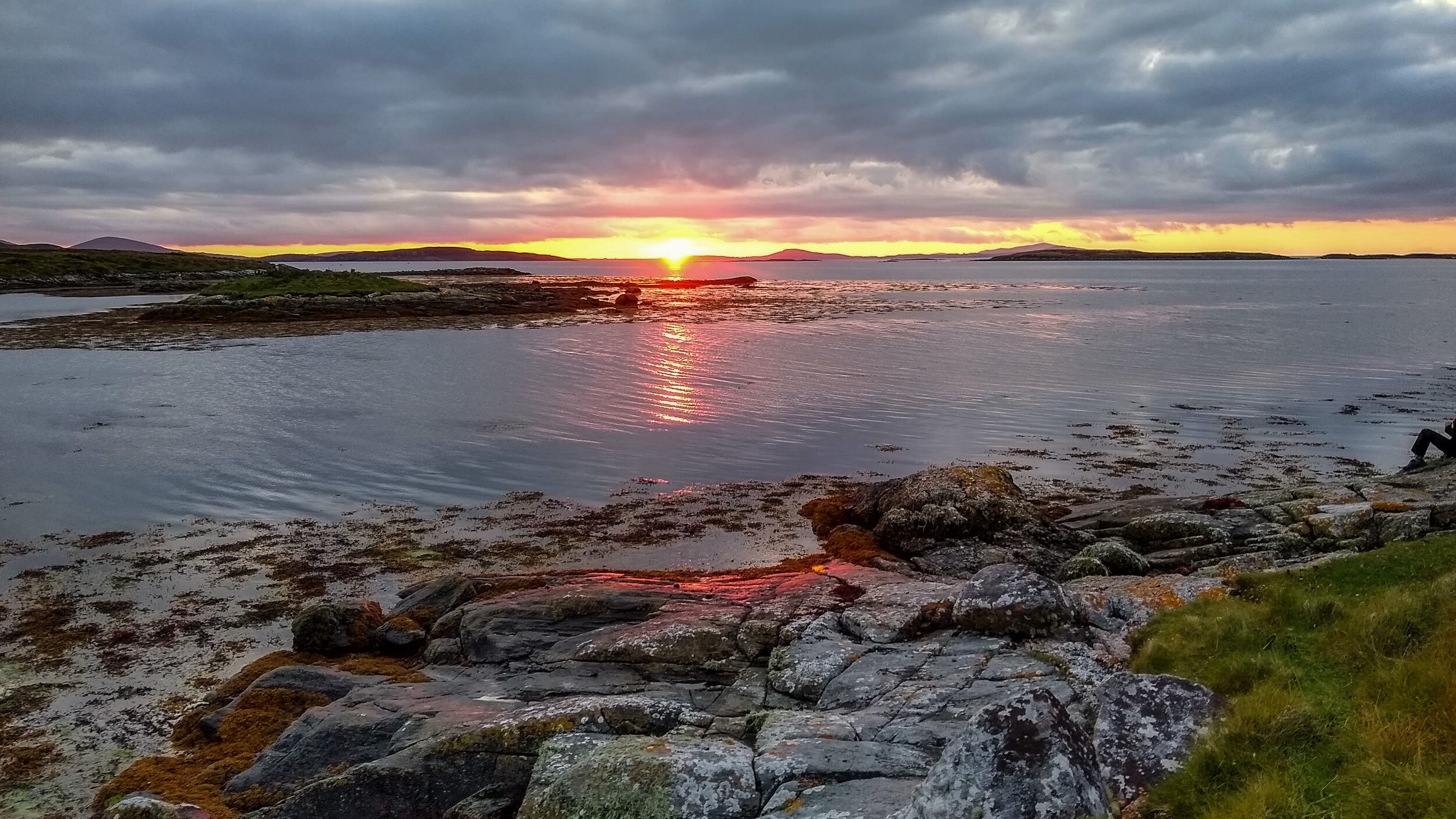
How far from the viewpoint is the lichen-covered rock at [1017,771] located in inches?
226

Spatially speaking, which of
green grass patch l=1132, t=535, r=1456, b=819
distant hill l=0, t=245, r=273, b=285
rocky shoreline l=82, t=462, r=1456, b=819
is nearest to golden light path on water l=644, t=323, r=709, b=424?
rocky shoreline l=82, t=462, r=1456, b=819

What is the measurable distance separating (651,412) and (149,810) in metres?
24.9

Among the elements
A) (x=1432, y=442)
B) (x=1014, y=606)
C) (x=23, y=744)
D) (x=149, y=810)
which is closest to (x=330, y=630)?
(x=23, y=744)

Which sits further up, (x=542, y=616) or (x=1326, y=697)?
(x=1326, y=697)

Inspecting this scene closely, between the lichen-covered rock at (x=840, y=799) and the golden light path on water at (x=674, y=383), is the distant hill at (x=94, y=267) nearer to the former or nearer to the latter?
the golden light path on water at (x=674, y=383)

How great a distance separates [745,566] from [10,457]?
23.3m

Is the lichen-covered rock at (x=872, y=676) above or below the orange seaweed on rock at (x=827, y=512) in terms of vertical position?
above

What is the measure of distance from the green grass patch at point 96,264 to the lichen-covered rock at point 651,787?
146113 mm

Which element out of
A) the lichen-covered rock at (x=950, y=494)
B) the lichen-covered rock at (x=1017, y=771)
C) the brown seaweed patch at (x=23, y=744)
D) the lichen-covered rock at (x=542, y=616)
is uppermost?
the lichen-covered rock at (x=1017, y=771)

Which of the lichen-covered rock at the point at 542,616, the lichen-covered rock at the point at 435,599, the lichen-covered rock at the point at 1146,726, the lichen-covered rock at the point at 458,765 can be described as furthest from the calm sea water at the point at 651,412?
the lichen-covered rock at the point at 1146,726

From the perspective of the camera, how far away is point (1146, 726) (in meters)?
6.72

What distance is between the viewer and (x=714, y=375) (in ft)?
136

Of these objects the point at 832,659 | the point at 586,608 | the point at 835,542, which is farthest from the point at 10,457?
the point at 832,659

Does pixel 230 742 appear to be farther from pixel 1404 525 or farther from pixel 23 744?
pixel 1404 525
